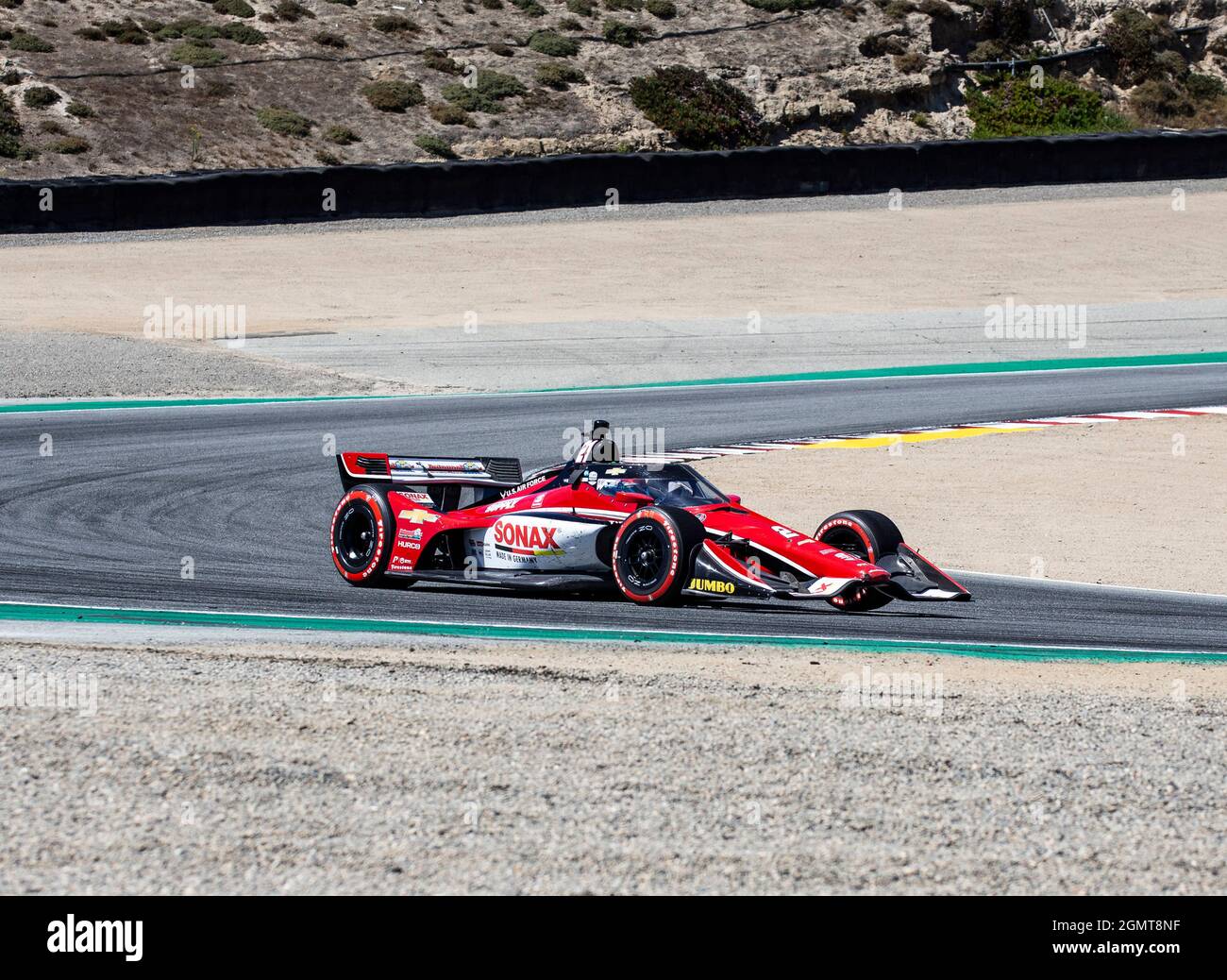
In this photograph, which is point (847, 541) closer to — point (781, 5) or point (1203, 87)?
point (781, 5)

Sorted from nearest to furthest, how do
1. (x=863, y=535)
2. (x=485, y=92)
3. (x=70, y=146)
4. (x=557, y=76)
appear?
(x=863, y=535) → (x=70, y=146) → (x=485, y=92) → (x=557, y=76)

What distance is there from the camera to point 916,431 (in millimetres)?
17844

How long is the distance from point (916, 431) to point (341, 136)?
1131 inches

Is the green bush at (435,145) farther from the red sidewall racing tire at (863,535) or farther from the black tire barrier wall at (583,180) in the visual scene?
the red sidewall racing tire at (863,535)

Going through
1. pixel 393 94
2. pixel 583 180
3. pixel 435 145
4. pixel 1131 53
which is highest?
pixel 1131 53

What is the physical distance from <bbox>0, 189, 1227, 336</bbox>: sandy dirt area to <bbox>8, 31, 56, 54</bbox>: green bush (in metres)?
16.9

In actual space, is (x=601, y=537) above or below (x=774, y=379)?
below

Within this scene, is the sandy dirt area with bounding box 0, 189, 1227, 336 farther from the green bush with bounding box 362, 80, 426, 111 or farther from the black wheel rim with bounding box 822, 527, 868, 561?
the black wheel rim with bounding box 822, 527, 868, 561

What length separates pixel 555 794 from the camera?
20.5ft

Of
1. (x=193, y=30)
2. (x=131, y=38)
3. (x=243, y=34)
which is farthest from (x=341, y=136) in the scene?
(x=131, y=38)

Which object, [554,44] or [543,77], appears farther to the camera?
[554,44]

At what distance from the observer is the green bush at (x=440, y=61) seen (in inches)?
1880

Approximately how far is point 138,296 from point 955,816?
23518 mm
